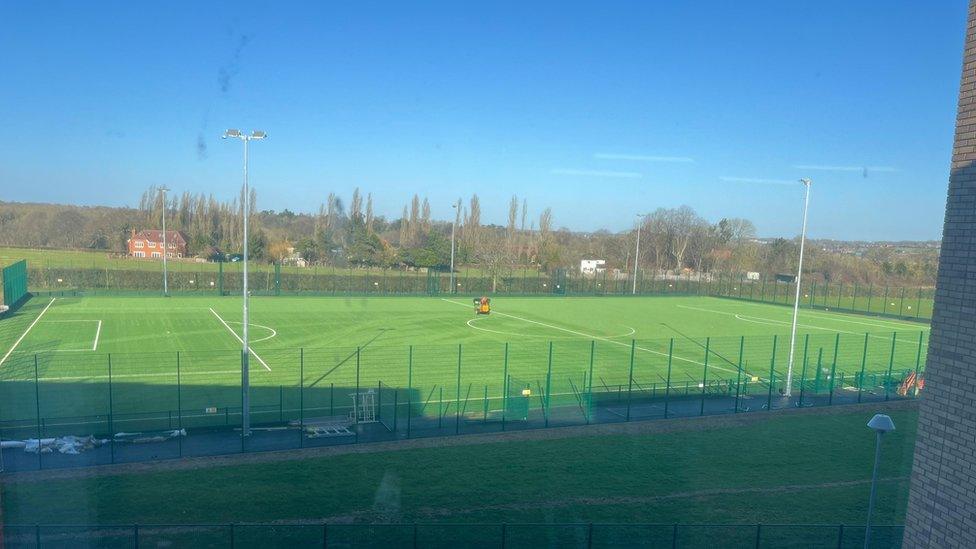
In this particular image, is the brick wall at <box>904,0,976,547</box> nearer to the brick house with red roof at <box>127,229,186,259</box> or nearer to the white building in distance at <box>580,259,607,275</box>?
the brick house with red roof at <box>127,229,186,259</box>

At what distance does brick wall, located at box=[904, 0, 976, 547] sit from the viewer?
19.2 feet

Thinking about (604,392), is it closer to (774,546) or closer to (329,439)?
(329,439)

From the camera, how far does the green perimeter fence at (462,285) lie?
45625mm

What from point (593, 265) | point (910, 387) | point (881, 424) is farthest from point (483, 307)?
point (593, 265)

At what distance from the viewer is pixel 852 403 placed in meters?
21.1

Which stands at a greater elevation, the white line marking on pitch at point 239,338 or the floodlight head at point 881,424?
the floodlight head at point 881,424

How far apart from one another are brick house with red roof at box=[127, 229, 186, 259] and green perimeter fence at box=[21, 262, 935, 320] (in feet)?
4.07

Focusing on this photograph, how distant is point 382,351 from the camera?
26.5 m

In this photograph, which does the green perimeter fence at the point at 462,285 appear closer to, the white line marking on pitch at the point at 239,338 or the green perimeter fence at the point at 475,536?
the white line marking on pitch at the point at 239,338

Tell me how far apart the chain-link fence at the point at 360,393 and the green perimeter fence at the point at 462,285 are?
23.3 m

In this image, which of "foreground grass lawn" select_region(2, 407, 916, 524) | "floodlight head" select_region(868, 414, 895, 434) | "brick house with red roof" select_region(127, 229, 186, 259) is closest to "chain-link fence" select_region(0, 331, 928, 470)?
"foreground grass lawn" select_region(2, 407, 916, 524)

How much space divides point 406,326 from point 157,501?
917 inches

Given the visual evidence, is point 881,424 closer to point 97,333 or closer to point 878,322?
point 97,333

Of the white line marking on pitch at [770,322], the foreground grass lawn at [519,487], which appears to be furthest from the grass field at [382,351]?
the foreground grass lawn at [519,487]
